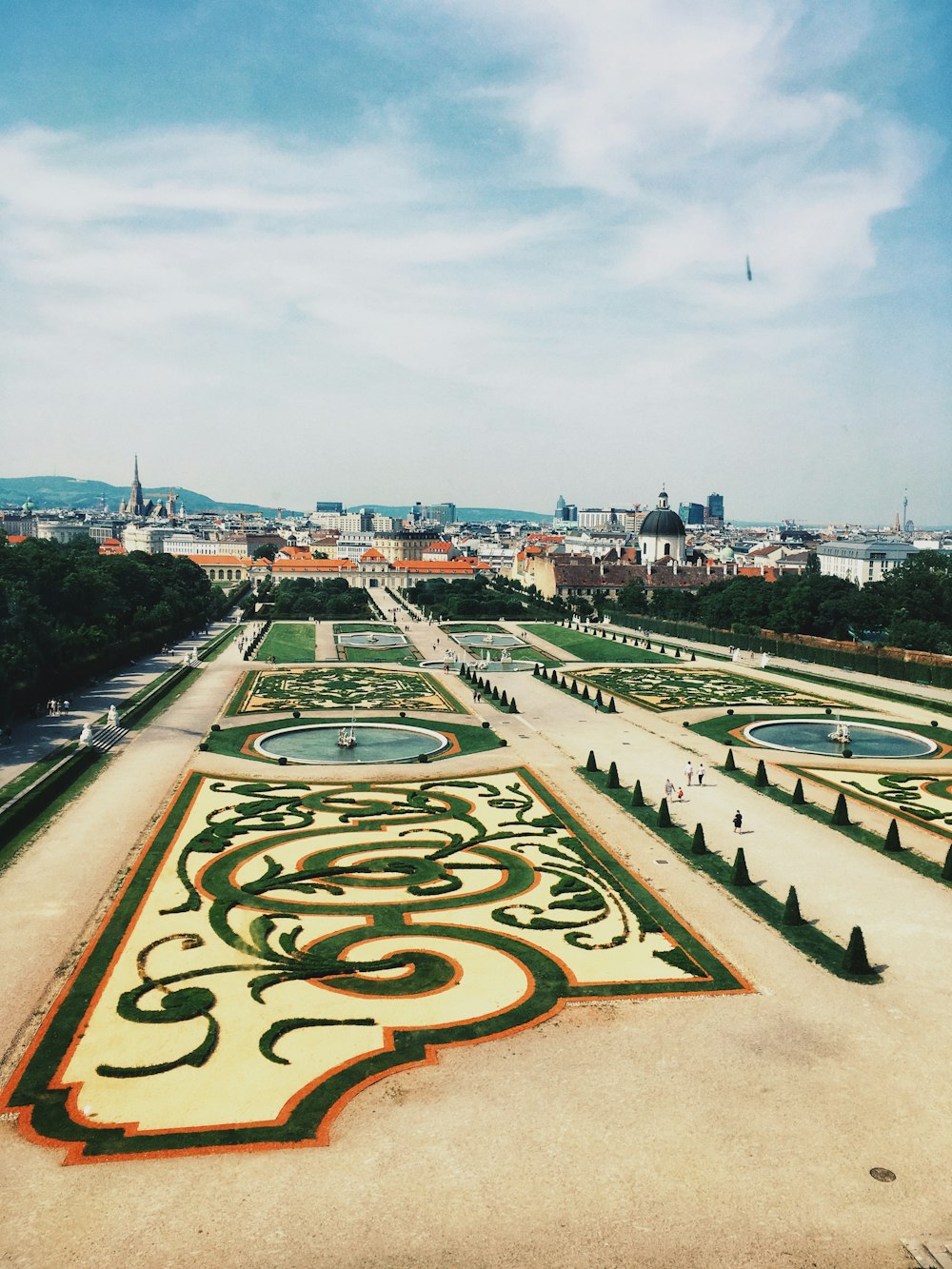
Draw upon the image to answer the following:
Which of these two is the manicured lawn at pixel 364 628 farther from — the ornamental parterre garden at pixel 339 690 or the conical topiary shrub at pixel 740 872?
the conical topiary shrub at pixel 740 872

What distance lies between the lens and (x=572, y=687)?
68250 millimetres

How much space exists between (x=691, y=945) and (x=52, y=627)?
5014cm

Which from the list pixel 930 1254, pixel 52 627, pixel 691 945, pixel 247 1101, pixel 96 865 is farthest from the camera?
pixel 52 627

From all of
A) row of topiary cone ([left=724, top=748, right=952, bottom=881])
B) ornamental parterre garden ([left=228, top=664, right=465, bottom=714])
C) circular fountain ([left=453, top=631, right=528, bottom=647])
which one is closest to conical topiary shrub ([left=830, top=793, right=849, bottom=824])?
row of topiary cone ([left=724, top=748, right=952, bottom=881])

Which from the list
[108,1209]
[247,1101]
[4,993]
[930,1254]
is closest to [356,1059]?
[247,1101]

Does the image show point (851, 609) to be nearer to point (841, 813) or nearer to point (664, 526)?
point (841, 813)

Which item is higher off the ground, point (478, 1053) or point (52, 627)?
point (52, 627)

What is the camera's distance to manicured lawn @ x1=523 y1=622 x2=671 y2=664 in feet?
290

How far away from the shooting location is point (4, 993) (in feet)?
70.2

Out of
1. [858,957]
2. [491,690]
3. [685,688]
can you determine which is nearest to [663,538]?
[685,688]

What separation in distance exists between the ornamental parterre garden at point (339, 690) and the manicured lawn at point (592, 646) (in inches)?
822

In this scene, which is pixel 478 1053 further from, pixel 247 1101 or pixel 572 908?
pixel 572 908

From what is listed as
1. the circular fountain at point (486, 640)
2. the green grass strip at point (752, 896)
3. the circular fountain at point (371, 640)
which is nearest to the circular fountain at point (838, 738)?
the green grass strip at point (752, 896)

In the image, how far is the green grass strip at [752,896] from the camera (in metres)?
23.8
